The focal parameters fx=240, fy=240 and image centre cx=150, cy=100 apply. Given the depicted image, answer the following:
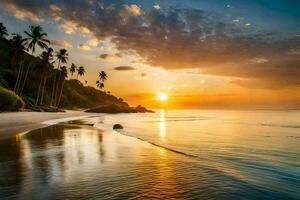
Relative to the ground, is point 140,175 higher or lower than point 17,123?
lower

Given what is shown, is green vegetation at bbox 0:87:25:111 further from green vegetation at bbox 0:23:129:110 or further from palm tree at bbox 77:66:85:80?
palm tree at bbox 77:66:85:80

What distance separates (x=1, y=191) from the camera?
21.6 ft

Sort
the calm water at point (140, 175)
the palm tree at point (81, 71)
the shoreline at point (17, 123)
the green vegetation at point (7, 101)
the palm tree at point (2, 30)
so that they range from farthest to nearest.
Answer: the palm tree at point (81, 71) → the palm tree at point (2, 30) → the green vegetation at point (7, 101) → the shoreline at point (17, 123) → the calm water at point (140, 175)

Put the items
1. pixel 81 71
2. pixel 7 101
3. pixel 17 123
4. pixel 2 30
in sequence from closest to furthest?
1. pixel 17 123
2. pixel 7 101
3. pixel 2 30
4. pixel 81 71

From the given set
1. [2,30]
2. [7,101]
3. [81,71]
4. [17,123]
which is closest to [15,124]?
[17,123]

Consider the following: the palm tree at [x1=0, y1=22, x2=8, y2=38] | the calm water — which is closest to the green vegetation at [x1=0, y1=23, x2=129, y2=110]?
the palm tree at [x1=0, y1=22, x2=8, y2=38]

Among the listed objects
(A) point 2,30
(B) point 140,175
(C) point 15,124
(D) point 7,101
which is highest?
(A) point 2,30

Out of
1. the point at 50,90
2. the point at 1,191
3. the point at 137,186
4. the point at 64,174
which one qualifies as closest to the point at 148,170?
the point at 137,186

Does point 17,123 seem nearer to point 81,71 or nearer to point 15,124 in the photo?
point 15,124

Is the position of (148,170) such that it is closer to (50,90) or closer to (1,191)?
(1,191)

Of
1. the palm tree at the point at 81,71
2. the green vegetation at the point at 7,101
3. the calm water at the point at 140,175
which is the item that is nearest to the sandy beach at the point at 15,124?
the green vegetation at the point at 7,101

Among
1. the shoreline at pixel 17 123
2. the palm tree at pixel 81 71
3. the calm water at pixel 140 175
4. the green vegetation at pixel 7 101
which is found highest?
the palm tree at pixel 81 71

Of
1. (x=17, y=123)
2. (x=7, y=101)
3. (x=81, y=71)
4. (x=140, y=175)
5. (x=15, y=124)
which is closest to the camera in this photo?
(x=140, y=175)

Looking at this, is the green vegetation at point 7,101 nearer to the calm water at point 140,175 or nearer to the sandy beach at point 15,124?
the sandy beach at point 15,124
